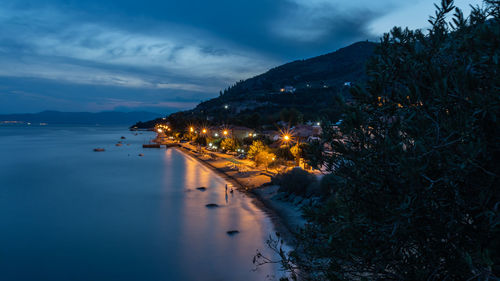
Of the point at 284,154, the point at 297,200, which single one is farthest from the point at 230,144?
the point at 297,200

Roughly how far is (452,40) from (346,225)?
8.40 ft

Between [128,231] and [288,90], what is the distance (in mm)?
103436

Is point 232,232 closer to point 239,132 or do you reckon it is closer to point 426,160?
point 426,160

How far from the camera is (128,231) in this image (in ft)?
55.9

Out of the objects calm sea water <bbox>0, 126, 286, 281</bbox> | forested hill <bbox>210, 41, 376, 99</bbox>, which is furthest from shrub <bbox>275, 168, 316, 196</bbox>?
forested hill <bbox>210, 41, 376, 99</bbox>

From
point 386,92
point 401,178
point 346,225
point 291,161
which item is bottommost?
point 291,161

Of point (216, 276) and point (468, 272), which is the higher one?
point (468, 272)

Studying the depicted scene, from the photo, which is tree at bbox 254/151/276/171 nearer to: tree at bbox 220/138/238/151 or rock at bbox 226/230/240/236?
rock at bbox 226/230/240/236

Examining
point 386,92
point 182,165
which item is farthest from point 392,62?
point 182,165

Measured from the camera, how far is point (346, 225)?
355 cm

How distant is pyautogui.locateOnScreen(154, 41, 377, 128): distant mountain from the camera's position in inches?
3311

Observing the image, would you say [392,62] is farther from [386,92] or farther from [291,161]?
[291,161]

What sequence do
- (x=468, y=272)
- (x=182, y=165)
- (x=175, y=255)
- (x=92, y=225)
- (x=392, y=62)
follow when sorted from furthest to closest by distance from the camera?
(x=182, y=165) → (x=92, y=225) → (x=175, y=255) → (x=392, y=62) → (x=468, y=272)

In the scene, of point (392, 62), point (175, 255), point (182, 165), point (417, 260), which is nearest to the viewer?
point (417, 260)
